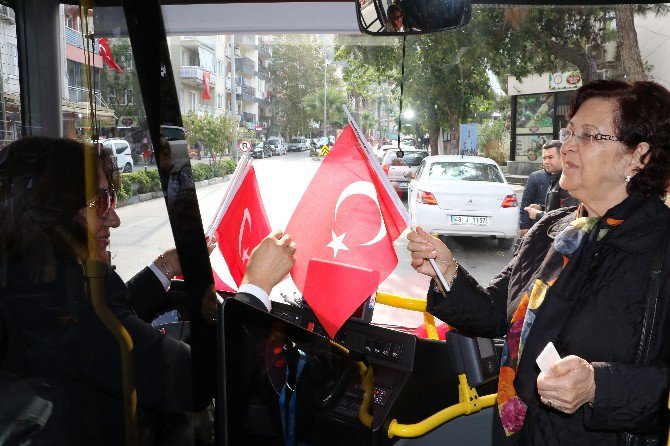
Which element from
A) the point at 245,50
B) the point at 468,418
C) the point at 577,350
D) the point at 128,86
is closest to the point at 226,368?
the point at 128,86

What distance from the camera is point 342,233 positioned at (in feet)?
8.36

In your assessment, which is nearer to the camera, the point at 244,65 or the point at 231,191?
the point at 231,191

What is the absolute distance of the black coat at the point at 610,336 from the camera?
160 centimetres

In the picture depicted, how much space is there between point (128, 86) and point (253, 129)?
323 cm

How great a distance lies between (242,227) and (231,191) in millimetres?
349

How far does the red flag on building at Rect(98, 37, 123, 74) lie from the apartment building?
11 centimetres

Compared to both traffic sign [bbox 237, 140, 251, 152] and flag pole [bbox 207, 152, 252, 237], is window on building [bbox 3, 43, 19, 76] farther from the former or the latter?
traffic sign [bbox 237, 140, 251, 152]

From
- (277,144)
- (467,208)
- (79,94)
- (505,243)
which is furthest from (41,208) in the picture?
(505,243)

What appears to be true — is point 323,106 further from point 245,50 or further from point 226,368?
point 226,368

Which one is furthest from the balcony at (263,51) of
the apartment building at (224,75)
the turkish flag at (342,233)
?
the turkish flag at (342,233)

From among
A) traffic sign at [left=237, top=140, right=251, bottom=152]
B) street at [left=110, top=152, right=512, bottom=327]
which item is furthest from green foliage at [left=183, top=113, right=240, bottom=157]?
traffic sign at [left=237, top=140, right=251, bottom=152]

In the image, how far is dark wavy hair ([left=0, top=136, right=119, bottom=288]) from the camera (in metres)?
1.00

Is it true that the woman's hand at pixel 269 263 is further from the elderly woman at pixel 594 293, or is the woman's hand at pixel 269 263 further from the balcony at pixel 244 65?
the balcony at pixel 244 65

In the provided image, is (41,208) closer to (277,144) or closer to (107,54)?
(107,54)
